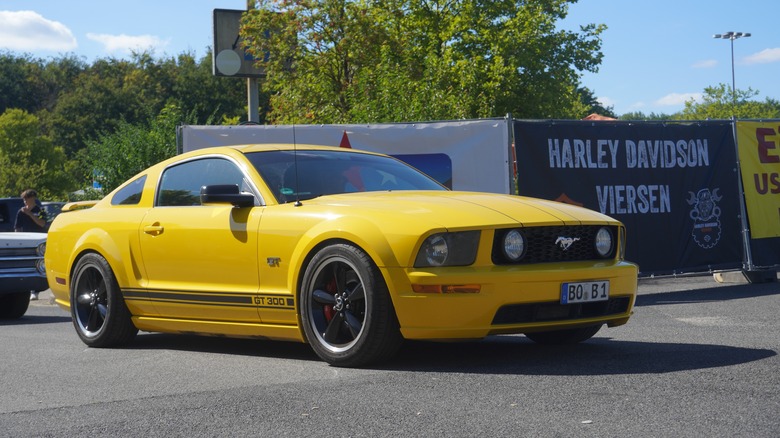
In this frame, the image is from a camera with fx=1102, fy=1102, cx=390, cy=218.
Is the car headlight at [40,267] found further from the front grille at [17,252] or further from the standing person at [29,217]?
the standing person at [29,217]

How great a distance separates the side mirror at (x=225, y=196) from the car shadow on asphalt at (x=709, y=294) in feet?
18.7

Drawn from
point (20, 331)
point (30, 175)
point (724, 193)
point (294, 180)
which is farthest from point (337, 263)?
point (30, 175)

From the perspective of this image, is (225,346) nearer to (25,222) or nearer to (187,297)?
(187,297)

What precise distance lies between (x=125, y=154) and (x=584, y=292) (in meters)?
18.4

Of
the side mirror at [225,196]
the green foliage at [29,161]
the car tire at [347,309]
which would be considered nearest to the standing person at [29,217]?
the side mirror at [225,196]

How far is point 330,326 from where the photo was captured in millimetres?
6523

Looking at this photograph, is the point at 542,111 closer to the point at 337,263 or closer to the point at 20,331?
the point at 20,331

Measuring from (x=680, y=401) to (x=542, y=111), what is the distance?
41080mm

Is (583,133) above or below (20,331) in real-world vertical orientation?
above

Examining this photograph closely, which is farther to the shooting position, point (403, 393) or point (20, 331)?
point (20, 331)

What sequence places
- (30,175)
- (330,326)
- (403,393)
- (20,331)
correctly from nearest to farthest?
(403,393)
(330,326)
(20,331)
(30,175)

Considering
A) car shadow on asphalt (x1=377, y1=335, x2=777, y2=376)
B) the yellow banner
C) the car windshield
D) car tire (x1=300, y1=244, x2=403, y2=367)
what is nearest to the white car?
the car windshield

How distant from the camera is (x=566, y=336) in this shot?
7.26 meters

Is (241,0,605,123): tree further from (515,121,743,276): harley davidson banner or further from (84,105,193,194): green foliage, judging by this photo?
(515,121,743,276): harley davidson banner
